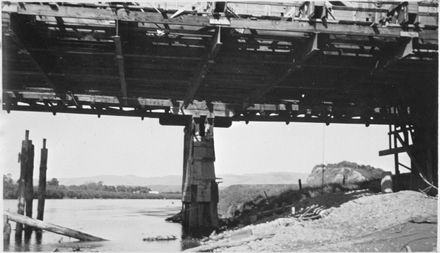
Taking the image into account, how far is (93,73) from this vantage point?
16.2 metres

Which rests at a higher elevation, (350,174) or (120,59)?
(120,59)

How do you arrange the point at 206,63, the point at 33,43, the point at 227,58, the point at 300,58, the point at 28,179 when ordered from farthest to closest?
the point at 28,179, the point at 227,58, the point at 206,63, the point at 300,58, the point at 33,43

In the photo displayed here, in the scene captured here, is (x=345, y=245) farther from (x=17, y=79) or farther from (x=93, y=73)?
(x=17, y=79)

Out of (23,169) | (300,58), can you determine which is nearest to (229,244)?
(300,58)

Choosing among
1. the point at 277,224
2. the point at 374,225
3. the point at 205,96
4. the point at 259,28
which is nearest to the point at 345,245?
the point at 374,225

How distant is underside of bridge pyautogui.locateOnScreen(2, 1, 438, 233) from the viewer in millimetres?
11695

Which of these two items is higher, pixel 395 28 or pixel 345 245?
pixel 395 28

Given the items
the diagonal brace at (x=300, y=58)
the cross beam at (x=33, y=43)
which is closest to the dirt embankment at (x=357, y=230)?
the diagonal brace at (x=300, y=58)

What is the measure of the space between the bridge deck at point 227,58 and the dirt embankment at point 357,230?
4.06 meters

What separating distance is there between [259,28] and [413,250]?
603 centimetres

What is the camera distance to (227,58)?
14.0 meters

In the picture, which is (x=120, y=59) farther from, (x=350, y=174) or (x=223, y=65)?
(x=350, y=174)

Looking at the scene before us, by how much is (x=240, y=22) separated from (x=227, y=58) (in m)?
2.50

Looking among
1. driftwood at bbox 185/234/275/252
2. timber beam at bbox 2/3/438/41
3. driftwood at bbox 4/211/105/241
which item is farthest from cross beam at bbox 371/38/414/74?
driftwood at bbox 4/211/105/241
